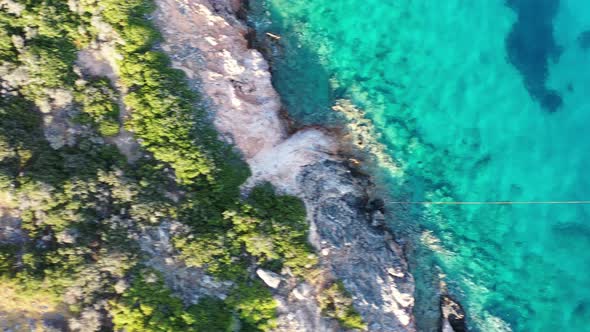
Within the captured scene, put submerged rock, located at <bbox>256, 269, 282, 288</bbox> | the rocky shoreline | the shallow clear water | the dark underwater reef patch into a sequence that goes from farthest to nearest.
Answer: the dark underwater reef patch, the shallow clear water, the rocky shoreline, submerged rock, located at <bbox>256, 269, 282, 288</bbox>

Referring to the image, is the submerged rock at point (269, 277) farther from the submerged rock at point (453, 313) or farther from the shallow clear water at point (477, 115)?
the submerged rock at point (453, 313)

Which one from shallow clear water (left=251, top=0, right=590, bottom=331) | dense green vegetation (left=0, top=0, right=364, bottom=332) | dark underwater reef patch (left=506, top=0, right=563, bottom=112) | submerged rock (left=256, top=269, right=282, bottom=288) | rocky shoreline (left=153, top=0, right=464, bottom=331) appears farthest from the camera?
dark underwater reef patch (left=506, top=0, right=563, bottom=112)

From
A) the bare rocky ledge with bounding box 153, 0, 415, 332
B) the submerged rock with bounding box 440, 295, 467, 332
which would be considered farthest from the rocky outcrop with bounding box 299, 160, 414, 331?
the submerged rock with bounding box 440, 295, 467, 332

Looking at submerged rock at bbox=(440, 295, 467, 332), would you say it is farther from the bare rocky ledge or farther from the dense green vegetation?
the dense green vegetation

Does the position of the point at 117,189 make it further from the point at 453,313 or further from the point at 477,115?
the point at 477,115

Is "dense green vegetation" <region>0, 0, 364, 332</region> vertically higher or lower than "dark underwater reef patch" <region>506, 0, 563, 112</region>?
lower

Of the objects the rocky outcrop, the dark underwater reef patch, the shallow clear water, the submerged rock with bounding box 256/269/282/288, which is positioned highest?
the dark underwater reef patch

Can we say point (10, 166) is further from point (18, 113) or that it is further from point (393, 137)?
point (393, 137)
